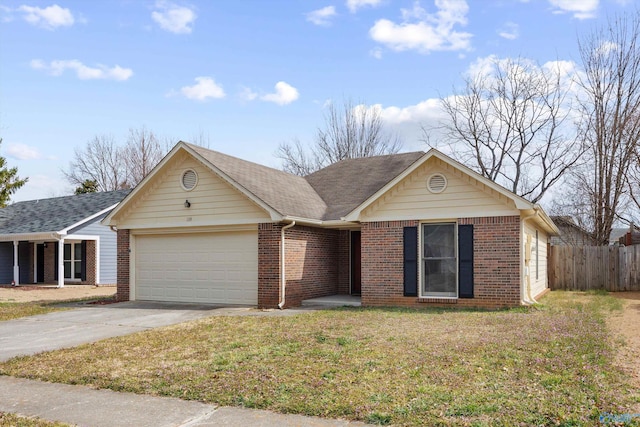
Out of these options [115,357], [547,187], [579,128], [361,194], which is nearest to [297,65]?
[361,194]

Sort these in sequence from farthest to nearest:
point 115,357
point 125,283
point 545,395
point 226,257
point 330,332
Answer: point 125,283, point 226,257, point 330,332, point 115,357, point 545,395

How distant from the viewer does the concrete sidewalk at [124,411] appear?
550 cm

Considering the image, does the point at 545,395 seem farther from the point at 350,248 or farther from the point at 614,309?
the point at 350,248

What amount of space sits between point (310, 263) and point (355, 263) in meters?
2.17

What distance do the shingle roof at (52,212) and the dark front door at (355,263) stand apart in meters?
14.6

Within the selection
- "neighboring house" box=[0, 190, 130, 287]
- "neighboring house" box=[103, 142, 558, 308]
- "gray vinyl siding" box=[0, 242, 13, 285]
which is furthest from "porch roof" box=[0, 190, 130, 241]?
"neighboring house" box=[103, 142, 558, 308]

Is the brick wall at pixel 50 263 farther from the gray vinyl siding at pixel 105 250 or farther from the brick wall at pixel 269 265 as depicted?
the brick wall at pixel 269 265

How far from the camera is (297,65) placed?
18422mm

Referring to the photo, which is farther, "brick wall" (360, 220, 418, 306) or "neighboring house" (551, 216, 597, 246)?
"neighboring house" (551, 216, 597, 246)

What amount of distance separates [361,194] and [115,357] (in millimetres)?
11237

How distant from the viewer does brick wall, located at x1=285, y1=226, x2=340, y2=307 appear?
15.6 meters

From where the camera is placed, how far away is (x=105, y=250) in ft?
89.5

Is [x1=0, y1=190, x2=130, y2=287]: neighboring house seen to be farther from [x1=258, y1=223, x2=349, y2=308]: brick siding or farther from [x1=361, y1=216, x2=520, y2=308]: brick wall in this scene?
[x1=361, y1=216, x2=520, y2=308]: brick wall

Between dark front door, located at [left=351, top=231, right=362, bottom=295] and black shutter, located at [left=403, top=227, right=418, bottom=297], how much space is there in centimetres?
359
